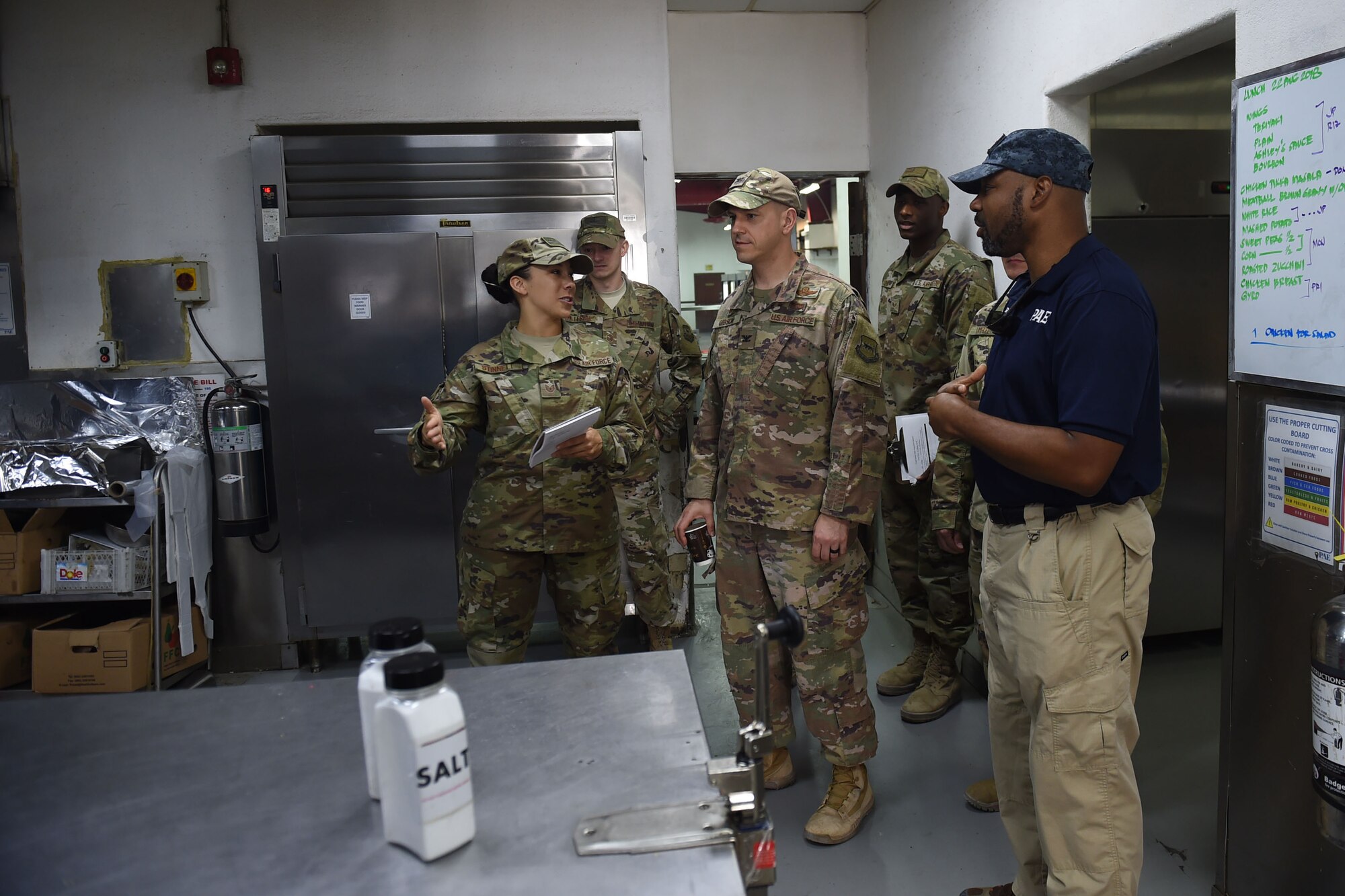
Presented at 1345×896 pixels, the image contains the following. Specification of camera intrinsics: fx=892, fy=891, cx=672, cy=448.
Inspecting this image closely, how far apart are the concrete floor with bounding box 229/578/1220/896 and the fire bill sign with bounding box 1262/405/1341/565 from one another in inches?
37.2

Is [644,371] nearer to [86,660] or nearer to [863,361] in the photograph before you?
[863,361]

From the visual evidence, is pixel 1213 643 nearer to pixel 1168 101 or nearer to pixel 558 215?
pixel 1168 101

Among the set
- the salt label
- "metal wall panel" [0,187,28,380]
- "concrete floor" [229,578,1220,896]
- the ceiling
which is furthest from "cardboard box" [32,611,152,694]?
the ceiling

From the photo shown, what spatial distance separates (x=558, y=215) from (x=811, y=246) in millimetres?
4017

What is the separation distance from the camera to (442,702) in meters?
0.97

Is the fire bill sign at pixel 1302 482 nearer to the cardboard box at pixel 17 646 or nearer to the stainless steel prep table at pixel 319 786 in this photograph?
the stainless steel prep table at pixel 319 786

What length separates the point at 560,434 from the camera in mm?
2223

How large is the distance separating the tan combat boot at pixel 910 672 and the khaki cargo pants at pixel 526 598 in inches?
44.4

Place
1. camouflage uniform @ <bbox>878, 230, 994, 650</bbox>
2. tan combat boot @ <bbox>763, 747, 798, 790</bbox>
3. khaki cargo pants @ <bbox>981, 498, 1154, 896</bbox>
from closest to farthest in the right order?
khaki cargo pants @ <bbox>981, 498, 1154, 896</bbox> → tan combat boot @ <bbox>763, 747, 798, 790</bbox> → camouflage uniform @ <bbox>878, 230, 994, 650</bbox>

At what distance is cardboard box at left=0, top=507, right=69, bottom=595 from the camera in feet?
11.0

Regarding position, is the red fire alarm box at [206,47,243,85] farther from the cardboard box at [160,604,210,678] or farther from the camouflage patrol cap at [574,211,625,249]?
the cardboard box at [160,604,210,678]

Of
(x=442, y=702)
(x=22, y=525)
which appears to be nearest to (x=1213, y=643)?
(x=442, y=702)

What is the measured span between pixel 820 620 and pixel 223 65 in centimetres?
328

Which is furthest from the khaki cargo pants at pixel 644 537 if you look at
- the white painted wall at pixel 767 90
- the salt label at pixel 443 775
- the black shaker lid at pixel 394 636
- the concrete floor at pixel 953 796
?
the salt label at pixel 443 775
